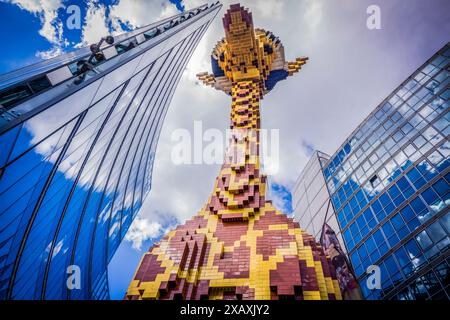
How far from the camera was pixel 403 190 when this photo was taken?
21766 mm

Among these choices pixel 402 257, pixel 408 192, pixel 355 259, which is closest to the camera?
pixel 402 257

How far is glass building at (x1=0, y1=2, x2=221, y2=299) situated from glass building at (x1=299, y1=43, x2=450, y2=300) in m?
22.2

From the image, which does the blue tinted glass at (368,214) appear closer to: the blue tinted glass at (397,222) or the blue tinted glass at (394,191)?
the blue tinted glass at (397,222)

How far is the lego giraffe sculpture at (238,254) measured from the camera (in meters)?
7.72

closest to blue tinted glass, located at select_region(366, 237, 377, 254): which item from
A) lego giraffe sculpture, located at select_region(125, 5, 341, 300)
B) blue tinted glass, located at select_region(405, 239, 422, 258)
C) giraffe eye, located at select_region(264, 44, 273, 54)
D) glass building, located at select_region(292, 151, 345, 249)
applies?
blue tinted glass, located at select_region(405, 239, 422, 258)

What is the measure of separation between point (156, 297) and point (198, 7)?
26.5 m

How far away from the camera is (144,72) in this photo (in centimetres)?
1466

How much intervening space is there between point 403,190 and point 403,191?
0.11m

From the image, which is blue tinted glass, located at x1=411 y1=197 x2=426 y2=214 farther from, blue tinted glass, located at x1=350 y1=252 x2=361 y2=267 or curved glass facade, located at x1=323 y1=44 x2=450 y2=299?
blue tinted glass, located at x1=350 y1=252 x2=361 y2=267

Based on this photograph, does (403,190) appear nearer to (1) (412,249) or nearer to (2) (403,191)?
(2) (403,191)

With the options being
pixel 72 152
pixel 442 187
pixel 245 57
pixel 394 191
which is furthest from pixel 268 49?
pixel 72 152

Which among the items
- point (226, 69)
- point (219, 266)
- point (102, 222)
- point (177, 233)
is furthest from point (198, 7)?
point (219, 266)

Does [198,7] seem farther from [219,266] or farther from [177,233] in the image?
[219,266]

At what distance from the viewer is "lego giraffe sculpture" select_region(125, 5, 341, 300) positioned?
25.3 ft
